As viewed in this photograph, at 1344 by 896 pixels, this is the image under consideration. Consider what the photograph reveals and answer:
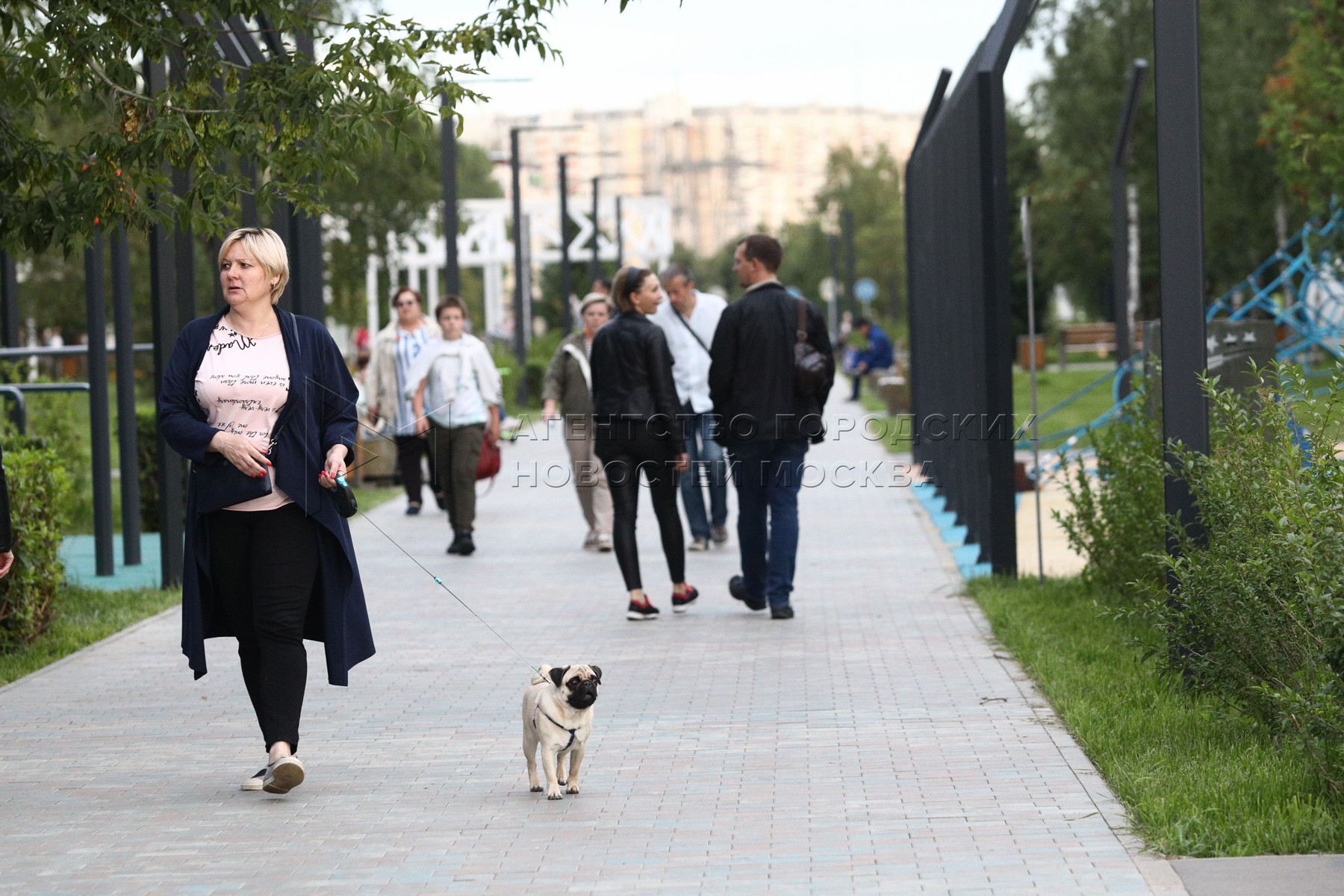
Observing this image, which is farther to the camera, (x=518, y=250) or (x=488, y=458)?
(x=518, y=250)

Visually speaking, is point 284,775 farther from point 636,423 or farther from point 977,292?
point 977,292

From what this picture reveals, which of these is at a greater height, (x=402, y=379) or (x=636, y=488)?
(x=402, y=379)

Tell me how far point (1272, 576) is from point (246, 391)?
3150mm

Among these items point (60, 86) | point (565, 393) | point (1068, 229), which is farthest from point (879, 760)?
point (1068, 229)

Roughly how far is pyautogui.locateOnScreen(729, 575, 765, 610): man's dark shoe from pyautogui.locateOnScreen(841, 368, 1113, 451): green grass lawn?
8906mm

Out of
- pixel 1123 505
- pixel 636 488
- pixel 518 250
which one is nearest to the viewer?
pixel 1123 505

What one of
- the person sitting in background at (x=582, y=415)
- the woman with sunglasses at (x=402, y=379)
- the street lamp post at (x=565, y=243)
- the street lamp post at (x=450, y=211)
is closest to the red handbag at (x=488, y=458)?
the woman with sunglasses at (x=402, y=379)

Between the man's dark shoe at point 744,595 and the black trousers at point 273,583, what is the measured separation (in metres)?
4.04

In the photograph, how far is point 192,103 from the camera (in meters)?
7.66

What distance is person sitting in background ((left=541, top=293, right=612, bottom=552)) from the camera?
1248cm

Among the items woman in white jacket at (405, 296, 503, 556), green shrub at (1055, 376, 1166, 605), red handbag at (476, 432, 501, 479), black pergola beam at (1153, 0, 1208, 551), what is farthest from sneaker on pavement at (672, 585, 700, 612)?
red handbag at (476, 432, 501, 479)

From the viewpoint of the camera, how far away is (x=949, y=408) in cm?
1365

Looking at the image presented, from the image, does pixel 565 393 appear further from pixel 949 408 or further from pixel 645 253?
pixel 645 253

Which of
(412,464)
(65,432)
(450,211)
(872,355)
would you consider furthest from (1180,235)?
(872,355)
